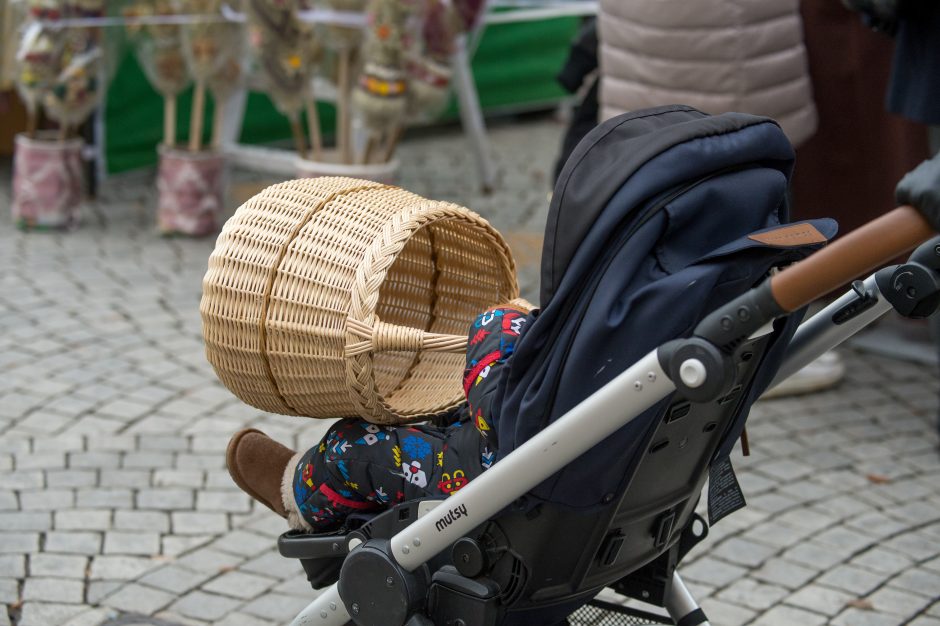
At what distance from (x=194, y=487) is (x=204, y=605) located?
2.46ft

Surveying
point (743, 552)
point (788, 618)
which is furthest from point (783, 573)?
point (788, 618)

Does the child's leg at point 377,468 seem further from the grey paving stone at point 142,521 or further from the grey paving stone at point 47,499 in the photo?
the grey paving stone at point 47,499

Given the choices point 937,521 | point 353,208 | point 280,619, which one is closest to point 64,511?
point 280,619

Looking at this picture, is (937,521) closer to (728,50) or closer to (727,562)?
(727,562)

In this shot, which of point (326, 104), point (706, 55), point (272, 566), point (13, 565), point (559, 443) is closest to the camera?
point (559, 443)

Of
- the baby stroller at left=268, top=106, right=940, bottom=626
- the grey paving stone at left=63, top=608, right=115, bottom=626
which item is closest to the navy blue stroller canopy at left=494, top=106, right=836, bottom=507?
the baby stroller at left=268, top=106, right=940, bottom=626

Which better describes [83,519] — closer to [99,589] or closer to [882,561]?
[99,589]

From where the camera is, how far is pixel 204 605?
11.2 ft

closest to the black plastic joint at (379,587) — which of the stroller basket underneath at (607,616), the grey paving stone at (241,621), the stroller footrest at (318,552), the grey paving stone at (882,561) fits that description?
the stroller footrest at (318,552)

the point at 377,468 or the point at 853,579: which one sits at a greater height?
the point at 377,468

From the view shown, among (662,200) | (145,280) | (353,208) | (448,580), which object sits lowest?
(145,280)

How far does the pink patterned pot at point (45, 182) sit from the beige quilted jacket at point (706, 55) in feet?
11.4

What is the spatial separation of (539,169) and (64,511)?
5292 mm

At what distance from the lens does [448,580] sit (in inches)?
95.0
